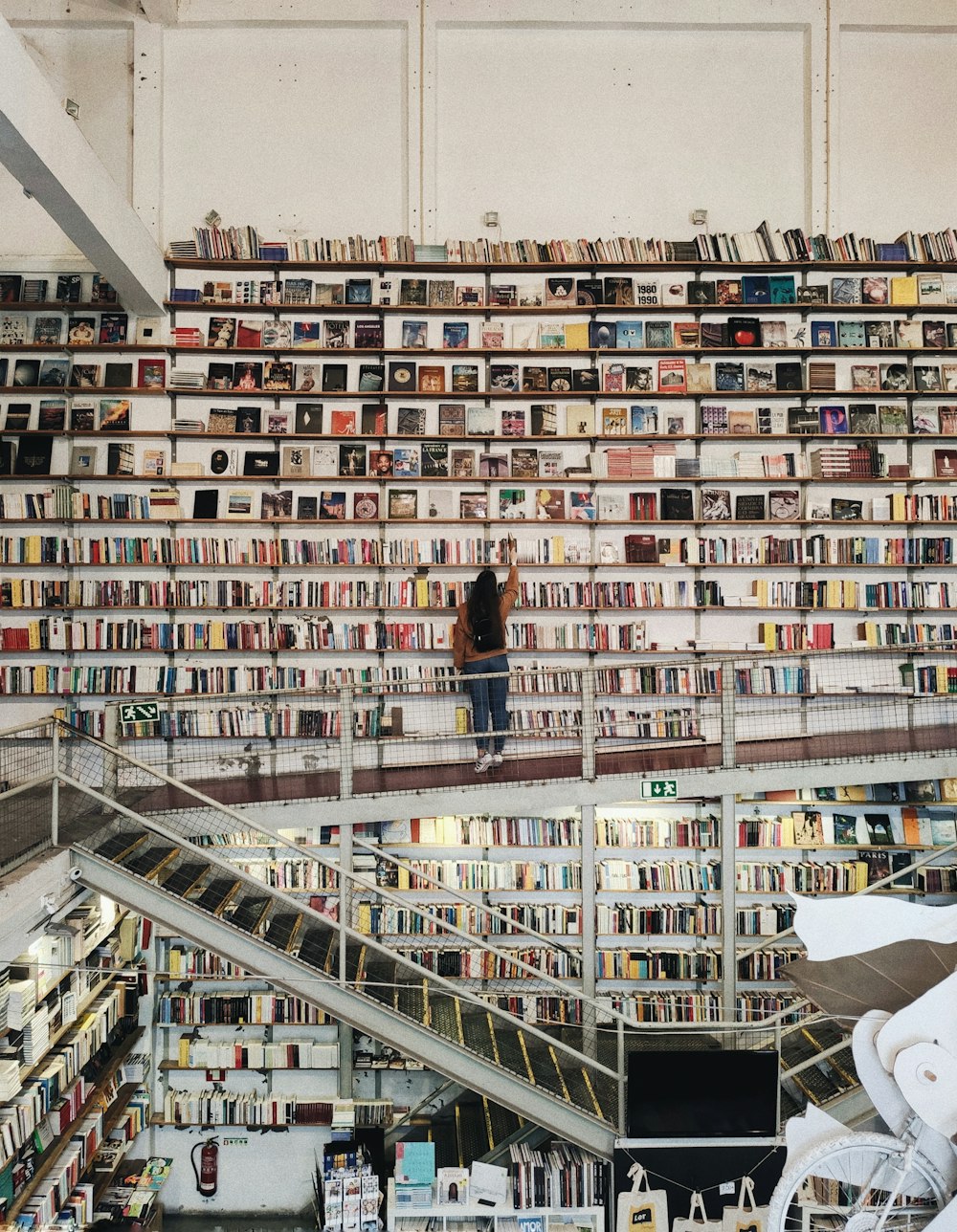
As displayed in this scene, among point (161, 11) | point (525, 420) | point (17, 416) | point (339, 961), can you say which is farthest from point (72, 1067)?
point (161, 11)

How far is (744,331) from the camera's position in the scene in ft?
20.4

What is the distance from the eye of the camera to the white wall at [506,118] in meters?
6.39

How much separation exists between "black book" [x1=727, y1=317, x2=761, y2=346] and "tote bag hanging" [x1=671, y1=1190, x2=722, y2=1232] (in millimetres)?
5194

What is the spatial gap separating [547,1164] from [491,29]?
7.45 meters

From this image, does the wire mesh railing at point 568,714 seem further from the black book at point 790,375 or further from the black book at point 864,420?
the black book at point 790,375

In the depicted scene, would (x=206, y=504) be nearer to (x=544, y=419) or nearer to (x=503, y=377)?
(x=503, y=377)

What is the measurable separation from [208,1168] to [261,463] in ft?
15.6

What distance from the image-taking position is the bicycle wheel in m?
1.71

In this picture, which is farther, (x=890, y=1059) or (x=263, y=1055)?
(x=263, y=1055)

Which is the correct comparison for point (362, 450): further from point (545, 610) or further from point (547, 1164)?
point (547, 1164)

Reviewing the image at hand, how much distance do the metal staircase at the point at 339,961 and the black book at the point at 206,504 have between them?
2055 millimetres


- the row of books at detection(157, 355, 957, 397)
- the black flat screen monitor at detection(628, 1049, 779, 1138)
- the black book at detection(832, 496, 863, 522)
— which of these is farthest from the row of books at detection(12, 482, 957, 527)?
the black flat screen monitor at detection(628, 1049, 779, 1138)

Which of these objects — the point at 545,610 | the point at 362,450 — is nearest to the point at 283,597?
the point at 362,450

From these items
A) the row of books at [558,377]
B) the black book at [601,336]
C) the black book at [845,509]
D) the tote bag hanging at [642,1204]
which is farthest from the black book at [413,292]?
the tote bag hanging at [642,1204]
